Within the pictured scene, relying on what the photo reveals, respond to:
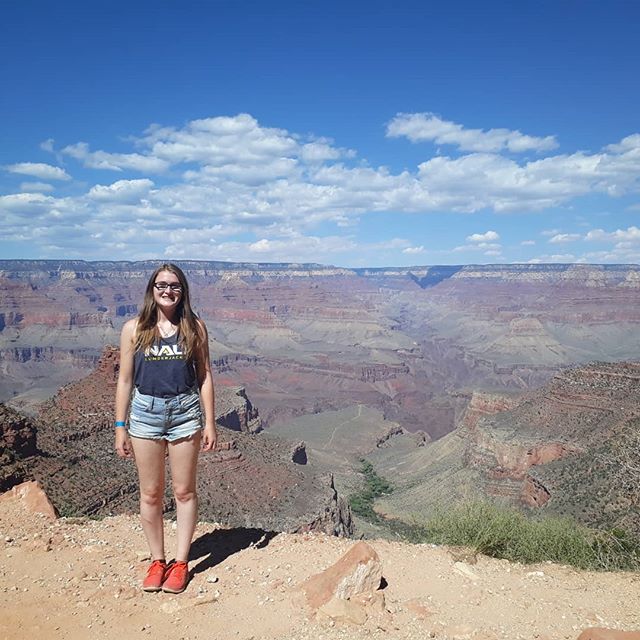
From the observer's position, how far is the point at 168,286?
6.33 meters

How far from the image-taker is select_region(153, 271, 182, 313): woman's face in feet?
20.8

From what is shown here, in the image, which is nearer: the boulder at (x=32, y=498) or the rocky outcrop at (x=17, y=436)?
the boulder at (x=32, y=498)

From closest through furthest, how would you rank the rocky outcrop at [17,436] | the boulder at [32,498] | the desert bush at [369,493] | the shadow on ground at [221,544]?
the shadow on ground at [221,544] → the boulder at [32,498] → the rocky outcrop at [17,436] → the desert bush at [369,493]

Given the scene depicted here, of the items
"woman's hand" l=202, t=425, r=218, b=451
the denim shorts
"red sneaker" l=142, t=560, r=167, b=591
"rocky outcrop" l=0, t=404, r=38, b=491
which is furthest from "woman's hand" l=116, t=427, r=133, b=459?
"rocky outcrop" l=0, t=404, r=38, b=491

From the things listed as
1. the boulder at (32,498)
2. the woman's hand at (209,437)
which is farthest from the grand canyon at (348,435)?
the woman's hand at (209,437)

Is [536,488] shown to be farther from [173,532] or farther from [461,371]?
[461,371]

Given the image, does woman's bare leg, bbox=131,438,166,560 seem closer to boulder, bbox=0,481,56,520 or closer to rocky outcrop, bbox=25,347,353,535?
boulder, bbox=0,481,56,520

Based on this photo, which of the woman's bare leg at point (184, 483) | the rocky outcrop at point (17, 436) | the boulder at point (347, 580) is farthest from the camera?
the rocky outcrop at point (17, 436)

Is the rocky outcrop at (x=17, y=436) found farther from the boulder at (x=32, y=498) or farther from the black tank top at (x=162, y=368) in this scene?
the black tank top at (x=162, y=368)

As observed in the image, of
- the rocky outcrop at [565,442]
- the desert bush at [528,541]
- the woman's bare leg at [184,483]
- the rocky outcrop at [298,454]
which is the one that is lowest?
the rocky outcrop at [298,454]

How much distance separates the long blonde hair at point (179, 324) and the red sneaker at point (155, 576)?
8.60ft

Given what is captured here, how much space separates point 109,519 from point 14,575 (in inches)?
101

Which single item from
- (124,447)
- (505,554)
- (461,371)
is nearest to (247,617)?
(124,447)

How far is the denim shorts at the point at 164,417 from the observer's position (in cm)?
630
